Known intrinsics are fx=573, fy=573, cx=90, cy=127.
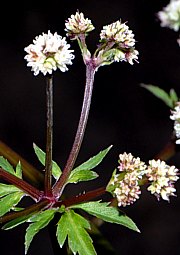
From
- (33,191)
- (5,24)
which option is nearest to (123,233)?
(5,24)

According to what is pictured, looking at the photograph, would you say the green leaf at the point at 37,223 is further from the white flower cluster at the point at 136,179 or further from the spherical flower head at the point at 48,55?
the spherical flower head at the point at 48,55

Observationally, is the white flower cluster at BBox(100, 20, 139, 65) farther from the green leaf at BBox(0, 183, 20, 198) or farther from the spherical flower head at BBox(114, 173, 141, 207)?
the green leaf at BBox(0, 183, 20, 198)

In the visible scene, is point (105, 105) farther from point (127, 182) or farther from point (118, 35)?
point (127, 182)

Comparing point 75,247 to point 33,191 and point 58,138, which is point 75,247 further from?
point 58,138

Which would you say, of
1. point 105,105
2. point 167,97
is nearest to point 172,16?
point 167,97

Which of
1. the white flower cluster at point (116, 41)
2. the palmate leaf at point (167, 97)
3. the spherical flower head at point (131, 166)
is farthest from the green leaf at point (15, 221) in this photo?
the palmate leaf at point (167, 97)

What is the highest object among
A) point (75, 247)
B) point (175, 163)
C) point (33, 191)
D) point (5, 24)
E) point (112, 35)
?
point (5, 24)
